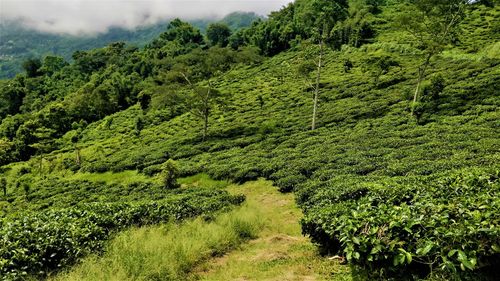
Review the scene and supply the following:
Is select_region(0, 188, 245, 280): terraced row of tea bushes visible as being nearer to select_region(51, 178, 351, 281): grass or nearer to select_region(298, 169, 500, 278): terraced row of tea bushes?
select_region(51, 178, 351, 281): grass

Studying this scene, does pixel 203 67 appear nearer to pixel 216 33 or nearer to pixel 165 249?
pixel 165 249

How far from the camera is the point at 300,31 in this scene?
105375 mm

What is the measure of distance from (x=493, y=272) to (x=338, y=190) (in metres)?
8.50

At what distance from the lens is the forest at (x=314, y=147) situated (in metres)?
6.86

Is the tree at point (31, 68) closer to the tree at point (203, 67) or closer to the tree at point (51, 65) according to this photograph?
the tree at point (51, 65)

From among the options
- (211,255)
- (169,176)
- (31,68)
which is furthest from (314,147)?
(31,68)

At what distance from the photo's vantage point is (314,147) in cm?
3033

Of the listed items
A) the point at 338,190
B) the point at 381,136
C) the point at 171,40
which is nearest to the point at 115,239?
the point at 338,190

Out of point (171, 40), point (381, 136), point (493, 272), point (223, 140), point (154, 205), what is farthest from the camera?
point (171, 40)

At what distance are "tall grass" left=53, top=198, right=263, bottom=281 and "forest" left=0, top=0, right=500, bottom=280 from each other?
0.70 metres

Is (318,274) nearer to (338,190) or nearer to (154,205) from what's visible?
(338,190)

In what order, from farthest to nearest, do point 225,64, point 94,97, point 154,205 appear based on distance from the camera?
point 94,97, point 225,64, point 154,205

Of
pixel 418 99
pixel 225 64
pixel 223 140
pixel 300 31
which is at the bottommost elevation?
pixel 223 140

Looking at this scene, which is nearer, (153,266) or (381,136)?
(153,266)
